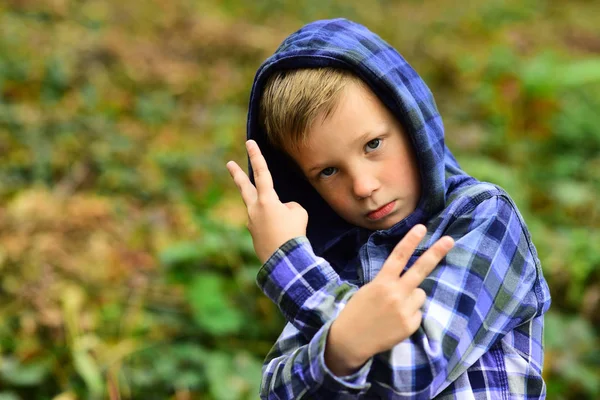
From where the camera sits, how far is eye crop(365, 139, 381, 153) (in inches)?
53.4

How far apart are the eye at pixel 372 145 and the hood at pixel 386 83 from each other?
0.08 meters

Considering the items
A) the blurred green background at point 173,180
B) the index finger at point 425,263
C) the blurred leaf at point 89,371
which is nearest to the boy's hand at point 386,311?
the index finger at point 425,263

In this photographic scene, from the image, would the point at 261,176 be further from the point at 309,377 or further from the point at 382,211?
the point at 309,377

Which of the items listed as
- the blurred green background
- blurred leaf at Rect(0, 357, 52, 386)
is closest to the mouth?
the blurred green background

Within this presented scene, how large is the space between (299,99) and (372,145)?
0.18 metres

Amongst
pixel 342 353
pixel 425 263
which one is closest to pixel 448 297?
pixel 425 263

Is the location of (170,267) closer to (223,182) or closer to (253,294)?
(253,294)

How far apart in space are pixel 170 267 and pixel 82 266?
444 mm

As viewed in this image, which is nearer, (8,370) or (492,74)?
(8,370)

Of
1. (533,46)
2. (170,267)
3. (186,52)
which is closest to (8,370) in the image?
(170,267)

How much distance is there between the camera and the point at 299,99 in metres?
1.34

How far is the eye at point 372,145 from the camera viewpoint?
1.36m

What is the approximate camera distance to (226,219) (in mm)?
3734

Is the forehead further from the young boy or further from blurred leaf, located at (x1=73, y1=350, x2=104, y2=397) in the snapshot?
blurred leaf, located at (x1=73, y1=350, x2=104, y2=397)
